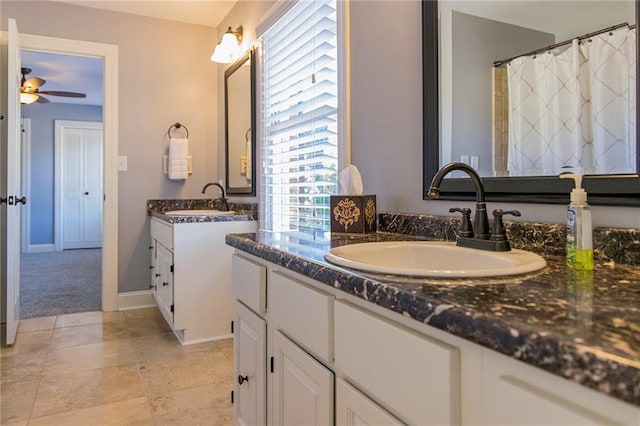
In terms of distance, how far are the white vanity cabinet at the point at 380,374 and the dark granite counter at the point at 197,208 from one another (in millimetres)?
1373

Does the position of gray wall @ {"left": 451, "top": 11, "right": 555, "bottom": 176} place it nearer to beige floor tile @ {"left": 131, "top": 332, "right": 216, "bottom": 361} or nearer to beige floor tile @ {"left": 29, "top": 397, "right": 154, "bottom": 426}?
beige floor tile @ {"left": 29, "top": 397, "right": 154, "bottom": 426}

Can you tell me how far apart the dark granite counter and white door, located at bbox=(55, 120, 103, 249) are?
4184 mm

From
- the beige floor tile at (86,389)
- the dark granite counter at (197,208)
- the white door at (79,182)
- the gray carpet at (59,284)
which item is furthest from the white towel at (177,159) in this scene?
the white door at (79,182)

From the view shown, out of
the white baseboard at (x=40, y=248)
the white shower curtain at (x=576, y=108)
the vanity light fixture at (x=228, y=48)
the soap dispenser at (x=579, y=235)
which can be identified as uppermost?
the vanity light fixture at (x=228, y=48)

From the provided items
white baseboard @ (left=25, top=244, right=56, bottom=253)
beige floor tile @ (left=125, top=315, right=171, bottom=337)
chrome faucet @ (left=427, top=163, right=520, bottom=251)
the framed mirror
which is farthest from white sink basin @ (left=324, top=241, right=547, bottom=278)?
white baseboard @ (left=25, top=244, right=56, bottom=253)

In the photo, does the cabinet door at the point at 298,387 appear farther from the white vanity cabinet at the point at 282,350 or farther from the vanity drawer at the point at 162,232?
the vanity drawer at the point at 162,232

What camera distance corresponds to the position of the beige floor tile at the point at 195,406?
5.60 feet

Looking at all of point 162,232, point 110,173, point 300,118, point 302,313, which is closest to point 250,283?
point 302,313

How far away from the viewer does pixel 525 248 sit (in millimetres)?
1034

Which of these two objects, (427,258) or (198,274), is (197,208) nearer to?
(198,274)

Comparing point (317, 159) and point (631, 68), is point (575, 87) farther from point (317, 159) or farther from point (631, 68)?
point (317, 159)

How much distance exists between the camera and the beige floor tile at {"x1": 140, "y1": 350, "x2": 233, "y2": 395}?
79.4 inches

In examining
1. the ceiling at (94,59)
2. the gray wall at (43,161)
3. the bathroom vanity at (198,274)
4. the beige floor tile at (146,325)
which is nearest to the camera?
the bathroom vanity at (198,274)

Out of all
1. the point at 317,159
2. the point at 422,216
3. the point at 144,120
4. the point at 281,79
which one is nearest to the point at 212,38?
the point at 144,120
